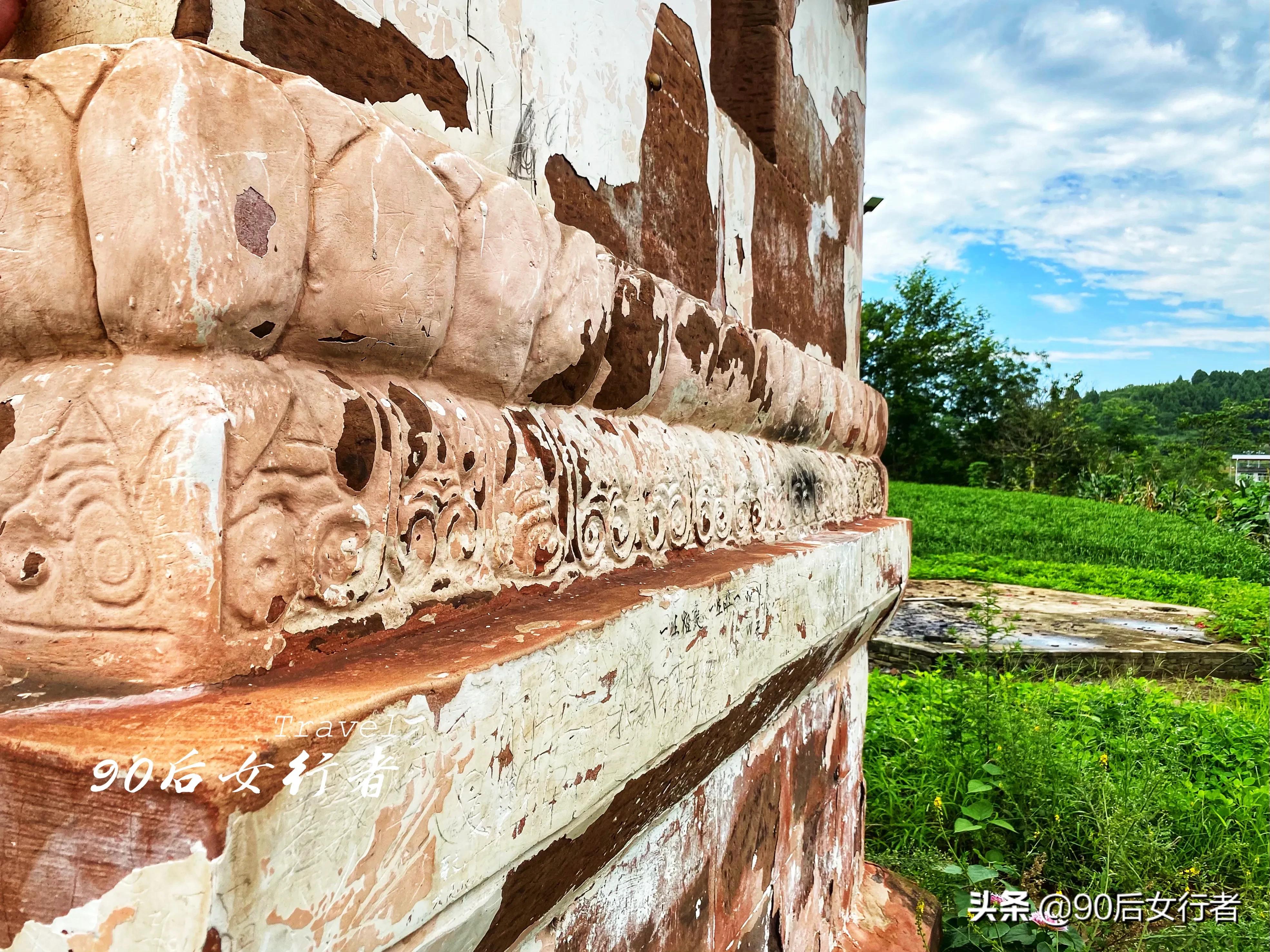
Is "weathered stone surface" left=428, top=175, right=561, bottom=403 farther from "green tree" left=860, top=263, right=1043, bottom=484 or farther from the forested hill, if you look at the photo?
the forested hill

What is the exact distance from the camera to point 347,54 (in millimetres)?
544

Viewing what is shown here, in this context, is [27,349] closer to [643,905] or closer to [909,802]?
[643,905]

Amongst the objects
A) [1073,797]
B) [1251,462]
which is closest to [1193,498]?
[1073,797]

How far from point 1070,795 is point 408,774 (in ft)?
10.3

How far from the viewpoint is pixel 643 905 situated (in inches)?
31.7

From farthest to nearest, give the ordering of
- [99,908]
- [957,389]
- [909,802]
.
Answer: [957,389] < [909,802] < [99,908]

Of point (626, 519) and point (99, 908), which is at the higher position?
point (626, 519)

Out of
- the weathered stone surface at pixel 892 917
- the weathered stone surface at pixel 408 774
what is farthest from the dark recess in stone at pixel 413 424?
the weathered stone surface at pixel 892 917

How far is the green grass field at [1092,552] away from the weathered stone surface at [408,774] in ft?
23.7

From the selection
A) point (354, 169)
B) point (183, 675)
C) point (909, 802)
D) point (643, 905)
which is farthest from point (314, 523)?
point (909, 802)

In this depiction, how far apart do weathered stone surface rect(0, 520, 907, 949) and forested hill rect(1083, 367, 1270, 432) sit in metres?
43.7

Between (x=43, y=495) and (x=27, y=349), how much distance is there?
0.09 meters

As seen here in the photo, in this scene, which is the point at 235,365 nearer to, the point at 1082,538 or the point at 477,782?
the point at 477,782

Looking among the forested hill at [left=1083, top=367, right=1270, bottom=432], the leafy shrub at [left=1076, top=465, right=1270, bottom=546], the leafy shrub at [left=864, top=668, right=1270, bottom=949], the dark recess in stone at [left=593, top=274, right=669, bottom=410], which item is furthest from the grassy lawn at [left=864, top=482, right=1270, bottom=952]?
the forested hill at [left=1083, top=367, right=1270, bottom=432]
